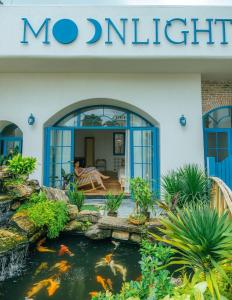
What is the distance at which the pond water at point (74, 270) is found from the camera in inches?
124

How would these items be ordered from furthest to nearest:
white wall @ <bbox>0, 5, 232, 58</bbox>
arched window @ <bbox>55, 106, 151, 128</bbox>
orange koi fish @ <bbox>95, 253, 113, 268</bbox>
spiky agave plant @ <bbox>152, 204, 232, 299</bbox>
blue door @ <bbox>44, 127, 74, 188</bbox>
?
arched window @ <bbox>55, 106, 151, 128</bbox> < blue door @ <bbox>44, 127, 74, 188</bbox> < white wall @ <bbox>0, 5, 232, 58</bbox> < orange koi fish @ <bbox>95, 253, 113, 268</bbox> < spiky agave plant @ <bbox>152, 204, 232, 299</bbox>

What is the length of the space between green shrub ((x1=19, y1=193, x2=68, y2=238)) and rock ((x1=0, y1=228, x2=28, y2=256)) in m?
0.44

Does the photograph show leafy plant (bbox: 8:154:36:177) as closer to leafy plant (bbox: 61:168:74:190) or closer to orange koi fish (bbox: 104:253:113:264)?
leafy plant (bbox: 61:168:74:190)

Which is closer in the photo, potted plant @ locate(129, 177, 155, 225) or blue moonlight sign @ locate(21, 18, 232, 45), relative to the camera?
potted plant @ locate(129, 177, 155, 225)

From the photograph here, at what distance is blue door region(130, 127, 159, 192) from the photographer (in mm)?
7902


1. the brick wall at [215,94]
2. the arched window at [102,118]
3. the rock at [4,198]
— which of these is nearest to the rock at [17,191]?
the rock at [4,198]

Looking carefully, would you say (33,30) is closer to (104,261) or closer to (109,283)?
(104,261)

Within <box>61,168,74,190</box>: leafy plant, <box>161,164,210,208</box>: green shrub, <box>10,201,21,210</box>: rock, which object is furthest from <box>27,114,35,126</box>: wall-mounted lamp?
<box>161,164,210,208</box>: green shrub

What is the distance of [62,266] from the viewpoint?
388 cm

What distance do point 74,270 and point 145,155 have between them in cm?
485

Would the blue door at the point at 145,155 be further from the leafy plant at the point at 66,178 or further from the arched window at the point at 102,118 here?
the leafy plant at the point at 66,178

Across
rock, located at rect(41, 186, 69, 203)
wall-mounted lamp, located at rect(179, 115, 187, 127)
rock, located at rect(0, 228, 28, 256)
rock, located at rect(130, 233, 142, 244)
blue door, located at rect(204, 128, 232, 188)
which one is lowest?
rock, located at rect(130, 233, 142, 244)

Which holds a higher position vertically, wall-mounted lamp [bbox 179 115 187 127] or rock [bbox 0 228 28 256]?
wall-mounted lamp [bbox 179 115 187 127]

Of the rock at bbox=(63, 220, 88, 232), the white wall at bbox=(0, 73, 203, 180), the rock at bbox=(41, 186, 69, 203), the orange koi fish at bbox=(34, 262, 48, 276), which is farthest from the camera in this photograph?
the white wall at bbox=(0, 73, 203, 180)
